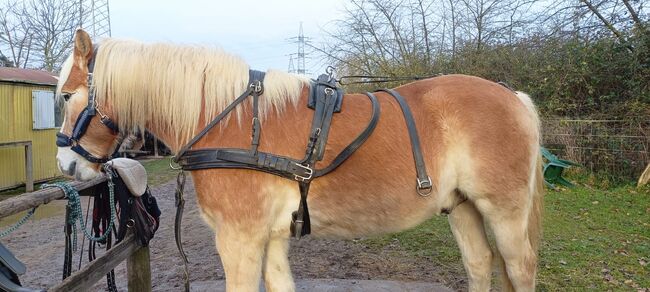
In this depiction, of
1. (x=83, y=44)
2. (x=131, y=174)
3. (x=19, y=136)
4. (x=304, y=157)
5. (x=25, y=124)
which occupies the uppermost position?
(x=83, y=44)

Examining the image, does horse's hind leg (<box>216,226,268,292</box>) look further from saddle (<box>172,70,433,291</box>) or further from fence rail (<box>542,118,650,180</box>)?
fence rail (<box>542,118,650,180</box>)

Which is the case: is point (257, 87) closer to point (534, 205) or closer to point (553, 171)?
point (534, 205)

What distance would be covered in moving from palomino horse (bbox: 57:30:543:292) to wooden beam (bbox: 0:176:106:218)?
0.14 m

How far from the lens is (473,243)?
295 cm

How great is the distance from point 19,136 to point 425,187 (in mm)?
12009

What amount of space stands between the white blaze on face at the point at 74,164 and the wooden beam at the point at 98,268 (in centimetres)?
47

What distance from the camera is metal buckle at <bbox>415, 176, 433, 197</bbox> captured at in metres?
2.34

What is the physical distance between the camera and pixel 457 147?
8.01ft

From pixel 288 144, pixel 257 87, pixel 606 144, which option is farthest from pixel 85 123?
pixel 606 144

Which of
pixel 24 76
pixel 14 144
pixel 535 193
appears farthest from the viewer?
pixel 24 76

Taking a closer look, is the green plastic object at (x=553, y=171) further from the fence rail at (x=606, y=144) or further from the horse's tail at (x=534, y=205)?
the horse's tail at (x=534, y=205)

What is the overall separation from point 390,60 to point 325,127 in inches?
570

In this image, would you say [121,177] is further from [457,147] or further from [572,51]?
[572,51]

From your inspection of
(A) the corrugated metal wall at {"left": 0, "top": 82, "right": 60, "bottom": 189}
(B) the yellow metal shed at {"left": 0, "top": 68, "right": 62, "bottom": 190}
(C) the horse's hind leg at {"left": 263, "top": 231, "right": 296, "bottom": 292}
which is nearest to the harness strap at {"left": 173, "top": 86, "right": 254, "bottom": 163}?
(C) the horse's hind leg at {"left": 263, "top": 231, "right": 296, "bottom": 292}
